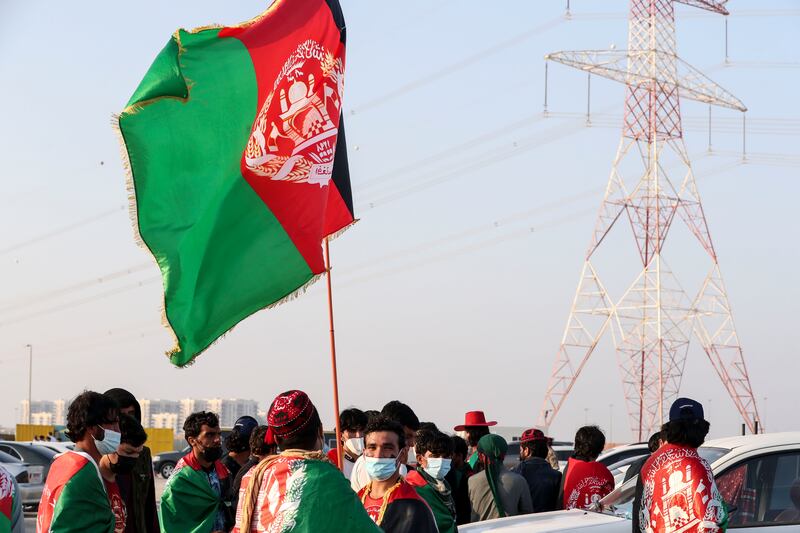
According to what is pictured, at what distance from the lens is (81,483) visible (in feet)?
18.9

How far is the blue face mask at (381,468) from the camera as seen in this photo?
5512mm

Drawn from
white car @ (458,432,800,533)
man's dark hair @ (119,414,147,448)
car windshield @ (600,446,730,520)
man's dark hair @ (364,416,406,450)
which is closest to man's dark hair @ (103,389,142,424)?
man's dark hair @ (119,414,147,448)

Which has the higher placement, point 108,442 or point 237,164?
point 237,164

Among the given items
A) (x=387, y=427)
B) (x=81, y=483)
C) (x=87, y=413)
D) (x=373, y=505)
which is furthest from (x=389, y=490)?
(x=87, y=413)

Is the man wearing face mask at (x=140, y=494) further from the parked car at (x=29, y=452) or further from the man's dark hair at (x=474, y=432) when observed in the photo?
the parked car at (x=29, y=452)

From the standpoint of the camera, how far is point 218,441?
25.0 feet

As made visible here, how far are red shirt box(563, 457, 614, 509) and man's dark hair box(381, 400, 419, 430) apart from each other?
281cm

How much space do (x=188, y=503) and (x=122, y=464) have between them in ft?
2.91

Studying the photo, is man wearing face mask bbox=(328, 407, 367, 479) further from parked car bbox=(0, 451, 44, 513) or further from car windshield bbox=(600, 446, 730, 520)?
parked car bbox=(0, 451, 44, 513)

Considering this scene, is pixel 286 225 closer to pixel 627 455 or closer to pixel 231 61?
pixel 231 61

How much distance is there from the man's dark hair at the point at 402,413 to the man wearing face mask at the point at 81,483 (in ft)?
5.93

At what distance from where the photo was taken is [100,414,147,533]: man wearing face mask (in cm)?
634

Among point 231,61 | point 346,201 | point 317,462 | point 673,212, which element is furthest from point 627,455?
point 673,212

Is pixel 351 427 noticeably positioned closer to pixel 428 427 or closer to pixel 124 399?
pixel 428 427
